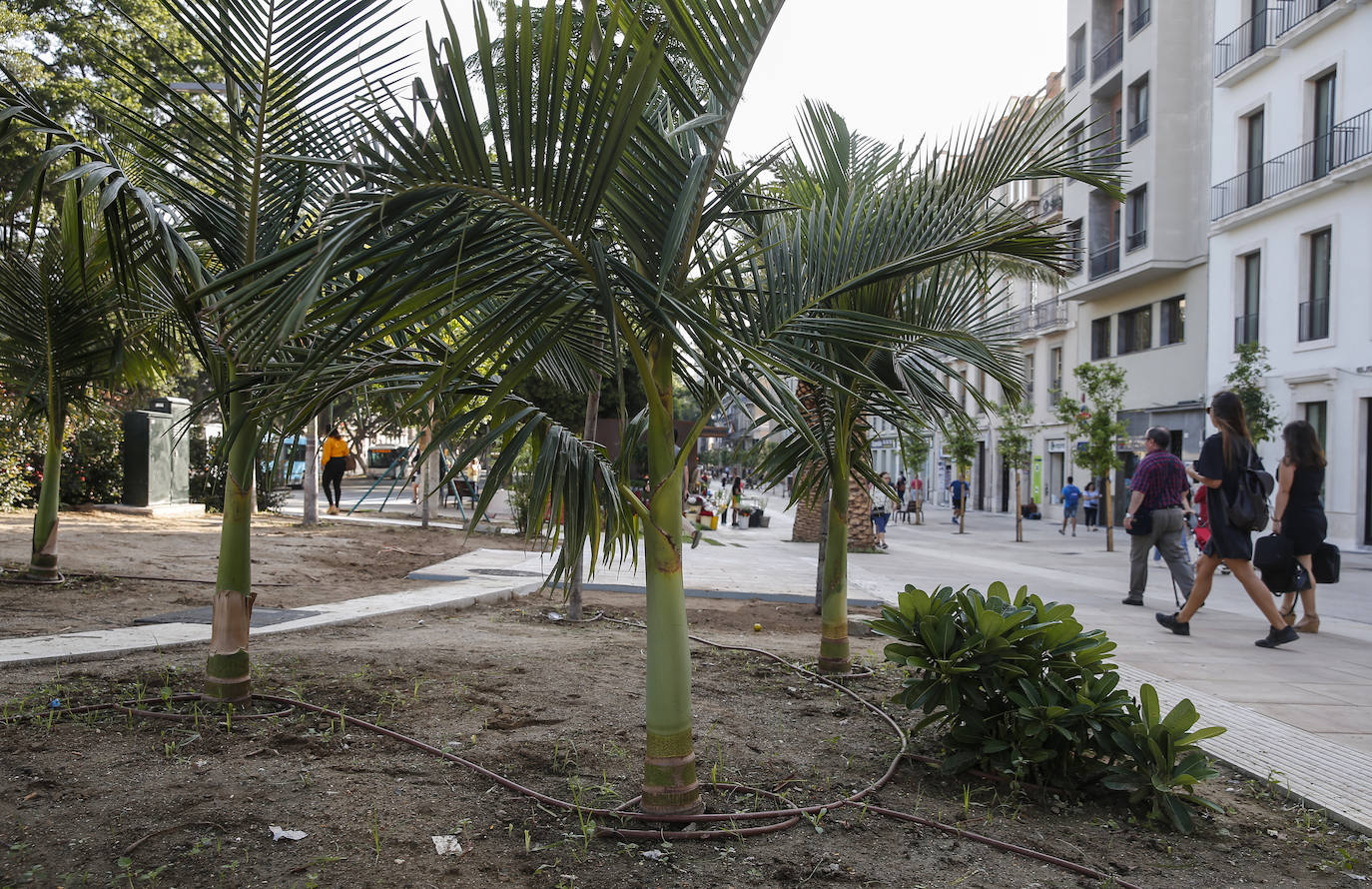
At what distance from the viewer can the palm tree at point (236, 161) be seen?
338 centimetres

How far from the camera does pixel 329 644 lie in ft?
18.4

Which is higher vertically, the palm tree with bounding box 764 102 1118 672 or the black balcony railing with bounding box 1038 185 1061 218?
the black balcony railing with bounding box 1038 185 1061 218

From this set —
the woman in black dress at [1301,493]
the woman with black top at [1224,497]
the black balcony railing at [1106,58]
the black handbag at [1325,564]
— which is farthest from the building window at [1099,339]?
the woman with black top at [1224,497]

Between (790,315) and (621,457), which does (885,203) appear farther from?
(621,457)

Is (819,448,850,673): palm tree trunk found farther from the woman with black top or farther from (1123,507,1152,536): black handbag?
(1123,507,1152,536): black handbag

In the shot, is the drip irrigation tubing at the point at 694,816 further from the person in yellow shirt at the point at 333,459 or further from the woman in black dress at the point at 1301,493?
the person in yellow shirt at the point at 333,459

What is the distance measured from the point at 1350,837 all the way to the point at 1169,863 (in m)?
0.75

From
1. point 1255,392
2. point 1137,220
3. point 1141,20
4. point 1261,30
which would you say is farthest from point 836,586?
point 1141,20

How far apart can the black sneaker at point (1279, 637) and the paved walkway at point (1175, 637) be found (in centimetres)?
8

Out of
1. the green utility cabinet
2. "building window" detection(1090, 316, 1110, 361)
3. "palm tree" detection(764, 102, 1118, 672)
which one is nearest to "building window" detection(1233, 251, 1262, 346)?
"building window" detection(1090, 316, 1110, 361)

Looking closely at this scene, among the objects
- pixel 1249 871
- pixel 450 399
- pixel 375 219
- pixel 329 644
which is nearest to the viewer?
pixel 375 219

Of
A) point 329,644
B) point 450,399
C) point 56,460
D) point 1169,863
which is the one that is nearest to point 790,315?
point 450,399

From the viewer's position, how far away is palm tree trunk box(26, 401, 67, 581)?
277 inches

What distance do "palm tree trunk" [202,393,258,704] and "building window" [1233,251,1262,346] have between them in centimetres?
2496
